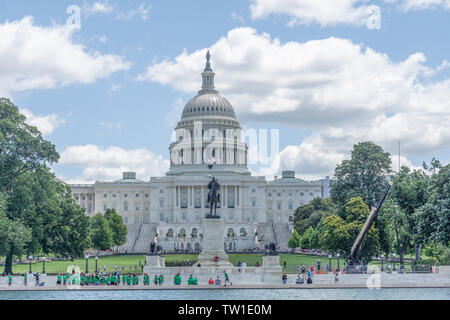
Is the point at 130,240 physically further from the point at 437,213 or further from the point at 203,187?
the point at 437,213

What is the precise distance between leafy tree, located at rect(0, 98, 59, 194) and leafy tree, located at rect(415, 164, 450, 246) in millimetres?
33008

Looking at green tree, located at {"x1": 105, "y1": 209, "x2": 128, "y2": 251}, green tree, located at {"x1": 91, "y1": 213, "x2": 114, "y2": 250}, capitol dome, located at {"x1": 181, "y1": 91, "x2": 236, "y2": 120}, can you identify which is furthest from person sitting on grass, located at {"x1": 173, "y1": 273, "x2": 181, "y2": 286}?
capitol dome, located at {"x1": 181, "y1": 91, "x2": 236, "y2": 120}

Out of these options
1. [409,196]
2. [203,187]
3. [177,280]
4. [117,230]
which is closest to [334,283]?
[177,280]

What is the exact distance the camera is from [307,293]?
166 ft

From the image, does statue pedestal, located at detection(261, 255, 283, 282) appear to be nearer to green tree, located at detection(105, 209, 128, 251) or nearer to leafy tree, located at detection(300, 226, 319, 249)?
leafy tree, located at detection(300, 226, 319, 249)

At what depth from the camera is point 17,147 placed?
6794 cm

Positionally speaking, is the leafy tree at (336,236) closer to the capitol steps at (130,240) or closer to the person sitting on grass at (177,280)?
the person sitting on grass at (177,280)

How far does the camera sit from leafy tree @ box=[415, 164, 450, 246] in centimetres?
5828

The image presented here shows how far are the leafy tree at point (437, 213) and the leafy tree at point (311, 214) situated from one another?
61780 millimetres

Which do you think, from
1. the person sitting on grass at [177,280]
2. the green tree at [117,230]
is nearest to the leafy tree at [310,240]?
the green tree at [117,230]

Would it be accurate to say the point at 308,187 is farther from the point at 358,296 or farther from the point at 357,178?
the point at 358,296

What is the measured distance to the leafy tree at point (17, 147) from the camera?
219 feet
